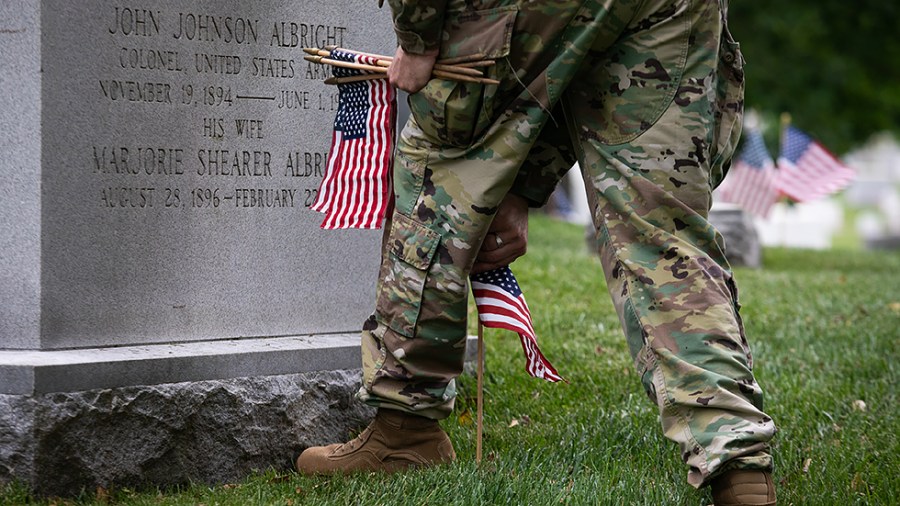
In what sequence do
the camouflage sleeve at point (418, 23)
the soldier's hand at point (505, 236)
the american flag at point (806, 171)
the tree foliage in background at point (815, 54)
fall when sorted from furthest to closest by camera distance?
the tree foliage in background at point (815, 54) < the american flag at point (806, 171) < the soldier's hand at point (505, 236) < the camouflage sleeve at point (418, 23)

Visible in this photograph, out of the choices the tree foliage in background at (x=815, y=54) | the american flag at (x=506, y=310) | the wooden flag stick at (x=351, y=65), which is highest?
the tree foliage in background at (x=815, y=54)

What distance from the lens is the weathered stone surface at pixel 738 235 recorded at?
431 inches

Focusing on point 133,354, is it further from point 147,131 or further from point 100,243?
point 147,131

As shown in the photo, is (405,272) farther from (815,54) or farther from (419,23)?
(815,54)

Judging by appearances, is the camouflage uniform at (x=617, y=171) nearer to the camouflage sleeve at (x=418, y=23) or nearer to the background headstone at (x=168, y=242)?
the camouflage sleeve at (x=418, y=23)

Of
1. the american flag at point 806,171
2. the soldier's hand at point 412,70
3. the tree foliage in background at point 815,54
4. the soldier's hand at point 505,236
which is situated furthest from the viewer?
the tree foliage in background at point 815,54

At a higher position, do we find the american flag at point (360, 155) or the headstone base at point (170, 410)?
the american flag at point (360, 155)

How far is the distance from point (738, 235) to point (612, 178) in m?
8.09

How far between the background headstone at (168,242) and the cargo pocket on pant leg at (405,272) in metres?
0.70

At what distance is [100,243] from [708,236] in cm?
205

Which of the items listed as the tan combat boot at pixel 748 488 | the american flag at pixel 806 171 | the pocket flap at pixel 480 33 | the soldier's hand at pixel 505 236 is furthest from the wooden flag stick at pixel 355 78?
the american flag at pixel 806 171

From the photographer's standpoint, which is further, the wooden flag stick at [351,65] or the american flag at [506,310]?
the american flag at [506,310]

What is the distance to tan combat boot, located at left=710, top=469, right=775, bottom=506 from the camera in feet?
9.81

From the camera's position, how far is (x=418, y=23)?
127 inches
